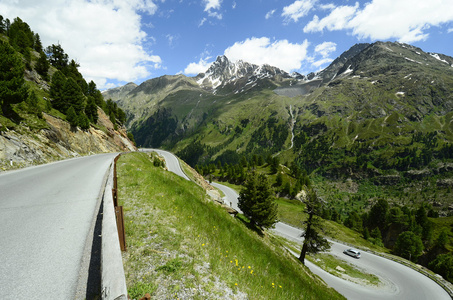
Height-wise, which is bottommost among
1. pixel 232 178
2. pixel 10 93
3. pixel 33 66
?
pixel 232 178

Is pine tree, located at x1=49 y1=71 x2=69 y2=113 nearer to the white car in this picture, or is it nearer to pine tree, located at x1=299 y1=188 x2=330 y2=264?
pine tree, located at x1=299 y1=188 x2=330 y2=264

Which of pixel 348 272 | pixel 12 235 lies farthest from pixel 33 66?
pixel 348 272

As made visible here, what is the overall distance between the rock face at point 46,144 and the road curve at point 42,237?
31.0ft

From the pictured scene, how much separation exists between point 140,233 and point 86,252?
2.00 meters

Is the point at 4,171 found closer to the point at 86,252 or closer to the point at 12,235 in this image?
the point at 12,235

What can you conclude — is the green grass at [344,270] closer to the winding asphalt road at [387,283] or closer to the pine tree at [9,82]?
the winding asphalt road at [387,283]

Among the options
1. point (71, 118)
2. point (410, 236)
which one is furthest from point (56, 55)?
point (410, 236)

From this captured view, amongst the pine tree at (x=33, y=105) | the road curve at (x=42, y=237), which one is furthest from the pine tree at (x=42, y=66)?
the road curve at (x=42, y=237)

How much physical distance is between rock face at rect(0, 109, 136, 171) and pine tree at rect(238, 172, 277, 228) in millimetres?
27119

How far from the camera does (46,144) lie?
2567 centimetres

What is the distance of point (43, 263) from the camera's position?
4.75 m

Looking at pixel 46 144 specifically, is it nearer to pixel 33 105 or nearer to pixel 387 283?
pixel 33 105

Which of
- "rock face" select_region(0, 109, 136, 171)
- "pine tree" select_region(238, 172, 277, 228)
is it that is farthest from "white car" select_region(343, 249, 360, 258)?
"rock face" select_region(0, 109, 136, 171)

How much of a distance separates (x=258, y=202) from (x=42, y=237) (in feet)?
89.7
